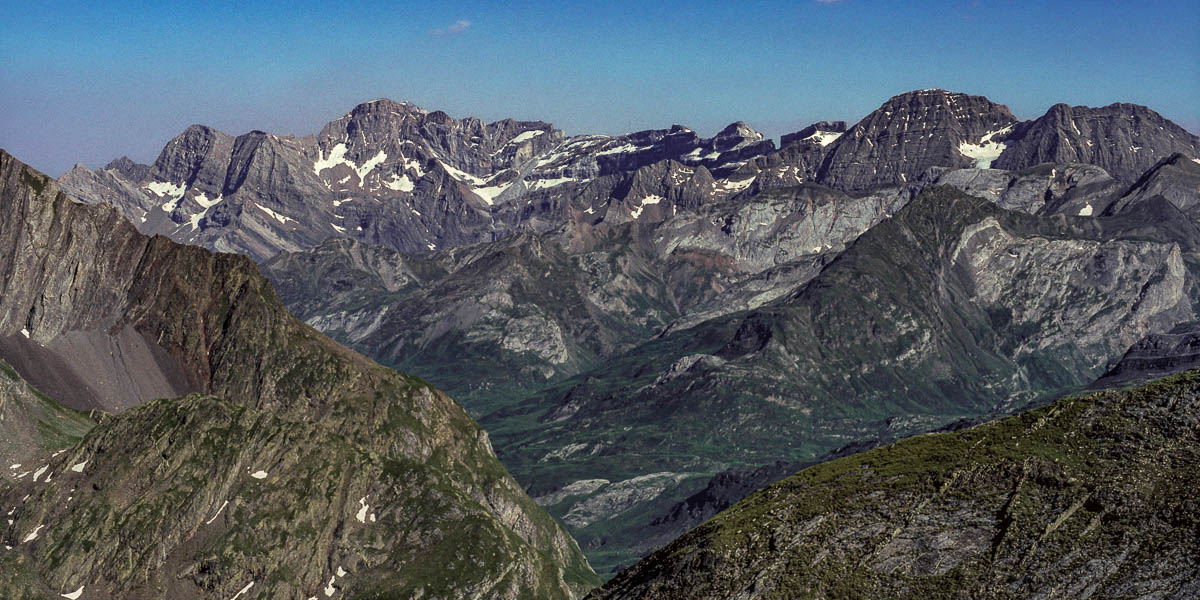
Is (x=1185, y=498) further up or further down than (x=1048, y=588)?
further up

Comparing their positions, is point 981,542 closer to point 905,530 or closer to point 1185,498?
point 905,530

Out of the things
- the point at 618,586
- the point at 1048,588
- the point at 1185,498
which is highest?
the point at 1185,498

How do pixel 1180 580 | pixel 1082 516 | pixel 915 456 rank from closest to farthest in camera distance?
pixel 1180 580, pixel 1082 516, pixel 915 456

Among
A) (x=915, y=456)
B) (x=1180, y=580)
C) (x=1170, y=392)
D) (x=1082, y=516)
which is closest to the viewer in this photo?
(x=1180, y=580)

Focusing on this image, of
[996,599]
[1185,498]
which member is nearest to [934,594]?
[996,599]

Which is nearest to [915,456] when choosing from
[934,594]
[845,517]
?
[845,517]

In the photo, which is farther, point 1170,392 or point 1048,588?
→ point 1170,392

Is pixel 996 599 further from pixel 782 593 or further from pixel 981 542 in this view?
pixel 782 593
